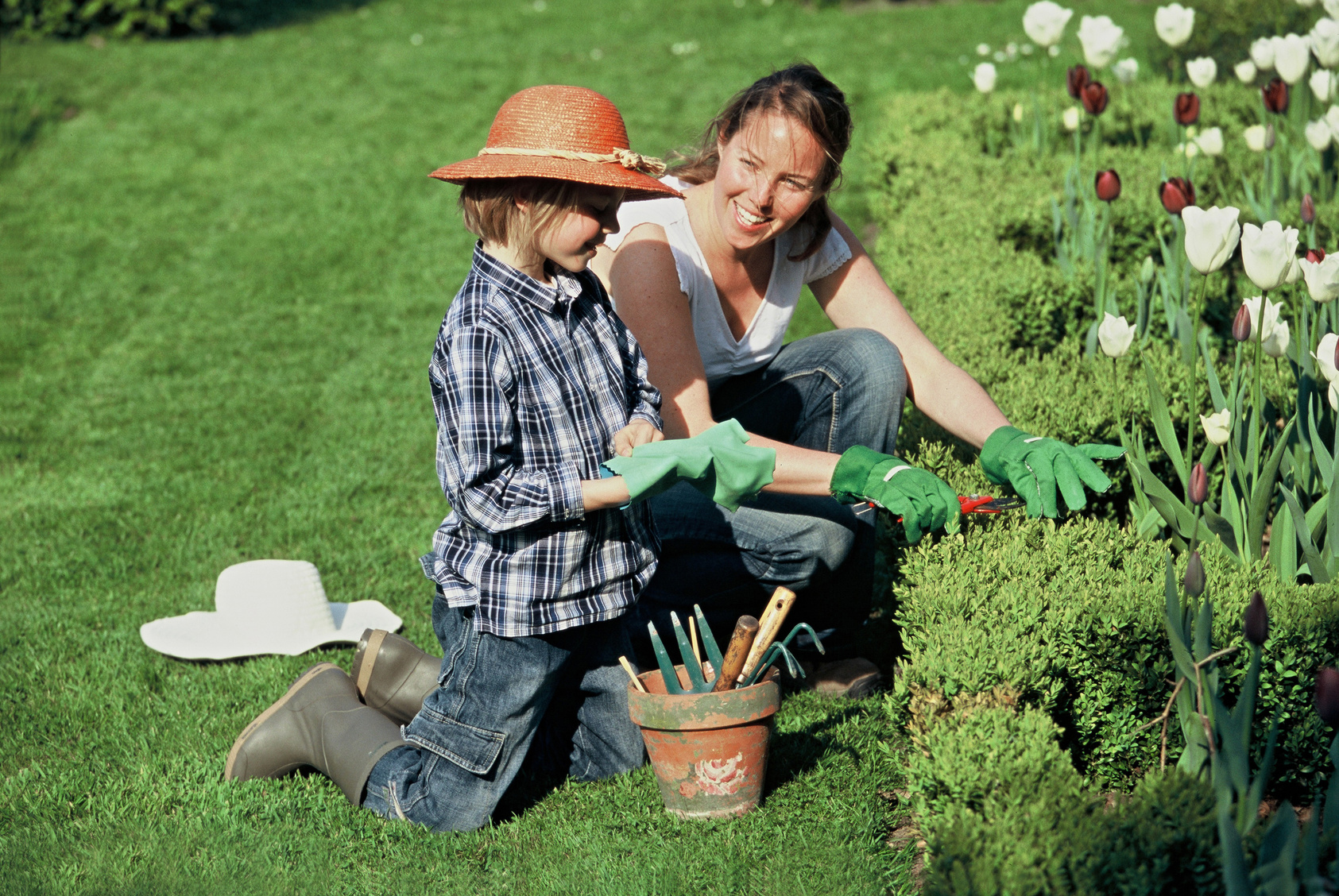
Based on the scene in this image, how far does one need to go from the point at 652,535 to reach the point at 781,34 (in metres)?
9.64

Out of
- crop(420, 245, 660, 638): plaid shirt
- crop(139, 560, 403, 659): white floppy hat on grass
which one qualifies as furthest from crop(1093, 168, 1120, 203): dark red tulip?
crop(139, 560, 403, 659): white floppy hat on grass

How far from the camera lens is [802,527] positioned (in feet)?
9.93

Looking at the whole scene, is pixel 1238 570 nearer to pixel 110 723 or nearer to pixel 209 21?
pixel 110 723

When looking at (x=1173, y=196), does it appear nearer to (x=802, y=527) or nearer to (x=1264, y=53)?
(x=802, y=527)

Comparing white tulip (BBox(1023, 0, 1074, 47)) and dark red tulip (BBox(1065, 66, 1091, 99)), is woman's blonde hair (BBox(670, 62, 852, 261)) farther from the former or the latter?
white tulip (BBox(1023, 0, 1074, 47))

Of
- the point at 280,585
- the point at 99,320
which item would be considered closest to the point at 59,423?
the point at 99,320

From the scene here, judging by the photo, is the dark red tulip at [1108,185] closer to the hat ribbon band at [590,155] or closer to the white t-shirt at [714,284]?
the white t-shirt at [714,284]

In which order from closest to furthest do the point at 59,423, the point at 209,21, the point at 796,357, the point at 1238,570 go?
the point at 1238,570 → the point at 796,357 → the point at 59,423 → the point at 209,21

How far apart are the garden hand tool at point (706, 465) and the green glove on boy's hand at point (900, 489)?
321 mm

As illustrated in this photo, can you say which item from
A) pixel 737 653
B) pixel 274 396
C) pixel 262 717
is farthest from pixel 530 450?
pixel 274 396

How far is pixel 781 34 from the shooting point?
37.1ft

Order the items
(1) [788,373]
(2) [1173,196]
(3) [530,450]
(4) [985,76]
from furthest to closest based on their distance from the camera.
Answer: (4) [985,76] → (1) [788,373] → (2) [1173,196] → (3) [530,450]

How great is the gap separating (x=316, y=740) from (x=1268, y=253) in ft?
7.92

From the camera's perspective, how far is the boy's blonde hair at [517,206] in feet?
8.02
